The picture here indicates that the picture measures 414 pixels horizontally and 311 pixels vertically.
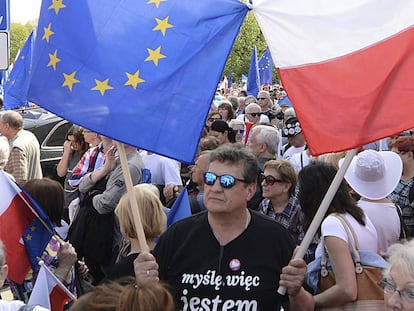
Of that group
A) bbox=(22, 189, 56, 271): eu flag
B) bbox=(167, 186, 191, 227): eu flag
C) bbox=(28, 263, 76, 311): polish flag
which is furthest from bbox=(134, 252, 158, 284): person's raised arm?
bbox=(167, 186, 191, 227): eu flag

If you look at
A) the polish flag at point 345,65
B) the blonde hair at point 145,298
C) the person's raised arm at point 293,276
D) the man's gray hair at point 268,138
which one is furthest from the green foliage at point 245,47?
the blonde hair at point 145,298

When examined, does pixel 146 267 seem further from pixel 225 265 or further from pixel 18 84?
pixel 18 84

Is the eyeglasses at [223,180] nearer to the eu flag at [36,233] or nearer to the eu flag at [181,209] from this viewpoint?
the eu flag at [36,233]

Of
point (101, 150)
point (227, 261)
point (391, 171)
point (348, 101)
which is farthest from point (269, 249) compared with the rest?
point (101, 150)

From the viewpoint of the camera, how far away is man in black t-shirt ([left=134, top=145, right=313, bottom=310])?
→ 128 inches

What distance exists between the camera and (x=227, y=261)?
10.8ft

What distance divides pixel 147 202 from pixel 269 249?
3.80ft

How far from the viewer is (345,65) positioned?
3469mm

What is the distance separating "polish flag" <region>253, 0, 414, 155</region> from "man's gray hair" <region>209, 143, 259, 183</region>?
11.9 inches

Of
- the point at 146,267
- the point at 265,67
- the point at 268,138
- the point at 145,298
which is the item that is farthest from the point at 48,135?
the point at 265,67

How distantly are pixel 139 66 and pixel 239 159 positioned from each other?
735 millimetres

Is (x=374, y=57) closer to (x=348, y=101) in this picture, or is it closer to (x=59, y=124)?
(x=348, y=101)

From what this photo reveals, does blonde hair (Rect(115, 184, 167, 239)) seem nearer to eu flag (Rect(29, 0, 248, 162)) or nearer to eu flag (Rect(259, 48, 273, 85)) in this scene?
eu flag (Rect(29, 0, 248, 162))

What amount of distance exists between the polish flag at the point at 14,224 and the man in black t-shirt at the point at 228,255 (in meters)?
1.17
